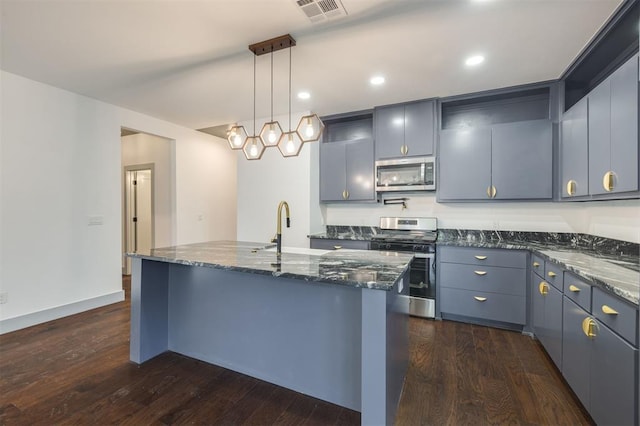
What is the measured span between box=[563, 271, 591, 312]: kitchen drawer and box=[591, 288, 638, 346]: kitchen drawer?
68mm

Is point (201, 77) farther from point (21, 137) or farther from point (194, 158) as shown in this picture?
point (194, 158)

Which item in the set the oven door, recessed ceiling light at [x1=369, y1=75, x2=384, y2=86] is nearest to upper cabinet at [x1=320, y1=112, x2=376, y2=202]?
recessed ceiling light at [x1=369, y1=75, x2=384, y2=86]

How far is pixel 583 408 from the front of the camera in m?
1.83

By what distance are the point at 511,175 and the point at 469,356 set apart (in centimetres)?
197

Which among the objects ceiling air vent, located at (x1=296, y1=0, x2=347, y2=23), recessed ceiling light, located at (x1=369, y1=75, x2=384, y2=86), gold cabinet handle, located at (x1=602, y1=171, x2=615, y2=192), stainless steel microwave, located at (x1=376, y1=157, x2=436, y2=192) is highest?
recessed ceiling light, located at (x1=369, y1=75, x2=384, y2=86)

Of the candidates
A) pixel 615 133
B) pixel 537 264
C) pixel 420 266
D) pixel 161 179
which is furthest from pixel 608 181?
pixel 161 179

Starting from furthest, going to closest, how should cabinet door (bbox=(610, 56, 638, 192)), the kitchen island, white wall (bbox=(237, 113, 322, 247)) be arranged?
white wall (bbox=(237, 113, 322, 247)) < cabinet door (bbox=(610, 56, 638, 192)) < the kitchen island

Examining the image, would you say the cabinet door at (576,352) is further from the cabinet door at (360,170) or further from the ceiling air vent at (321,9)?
the ceiling air vent at (321,9)

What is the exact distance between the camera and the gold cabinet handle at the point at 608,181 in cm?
198

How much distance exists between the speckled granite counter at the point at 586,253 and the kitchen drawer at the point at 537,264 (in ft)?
0.22

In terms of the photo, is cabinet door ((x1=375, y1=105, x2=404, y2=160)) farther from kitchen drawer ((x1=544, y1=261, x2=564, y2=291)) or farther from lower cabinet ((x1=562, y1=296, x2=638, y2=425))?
lower cabinet ((x1=562, y1=296, x2=638, y2=425))

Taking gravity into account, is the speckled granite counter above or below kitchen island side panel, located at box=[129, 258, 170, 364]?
above

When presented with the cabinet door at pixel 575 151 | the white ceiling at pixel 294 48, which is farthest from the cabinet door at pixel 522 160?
the white ceiling at pixel 294 48

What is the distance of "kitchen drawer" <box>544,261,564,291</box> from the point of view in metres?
2.12
